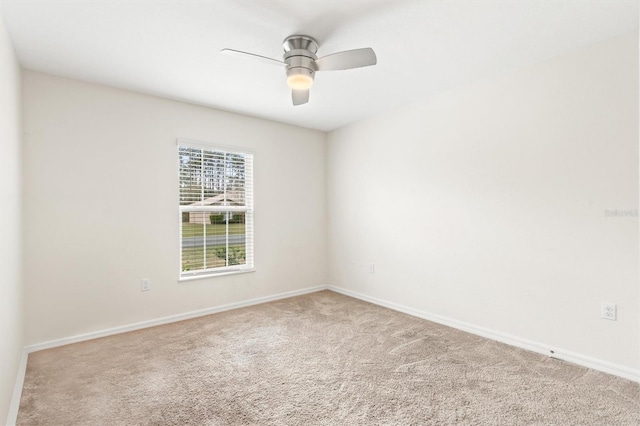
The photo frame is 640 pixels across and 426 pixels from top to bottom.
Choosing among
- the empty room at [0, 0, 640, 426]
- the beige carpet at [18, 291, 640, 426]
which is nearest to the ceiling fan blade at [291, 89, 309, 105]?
the empty room at [0, 0, 640, 426]

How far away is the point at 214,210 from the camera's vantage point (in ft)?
12.9

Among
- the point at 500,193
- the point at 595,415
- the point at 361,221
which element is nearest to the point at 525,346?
the point at 595,415

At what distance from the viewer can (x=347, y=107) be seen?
3854 millimetres

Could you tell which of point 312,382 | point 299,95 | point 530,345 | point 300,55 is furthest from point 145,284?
point 530,345

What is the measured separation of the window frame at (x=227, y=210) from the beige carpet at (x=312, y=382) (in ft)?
→ 2.36

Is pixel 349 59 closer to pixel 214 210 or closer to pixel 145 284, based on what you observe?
pixel 214 210

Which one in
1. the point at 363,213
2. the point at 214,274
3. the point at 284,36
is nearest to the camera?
the point at 284,36

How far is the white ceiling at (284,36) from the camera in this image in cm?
201

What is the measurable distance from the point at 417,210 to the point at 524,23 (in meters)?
1.99

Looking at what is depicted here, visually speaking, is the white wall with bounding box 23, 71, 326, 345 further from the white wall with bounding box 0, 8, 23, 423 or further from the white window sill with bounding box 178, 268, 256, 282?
the white wall with bounding box 0, 8, 23, 423

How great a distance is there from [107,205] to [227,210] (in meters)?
1.26

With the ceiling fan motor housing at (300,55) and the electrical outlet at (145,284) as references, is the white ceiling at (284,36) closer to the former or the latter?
the ceiling fan motor housing at (300,55)

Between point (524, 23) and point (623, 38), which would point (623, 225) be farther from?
point (524, 23)

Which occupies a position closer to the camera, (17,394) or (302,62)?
(17,394)
